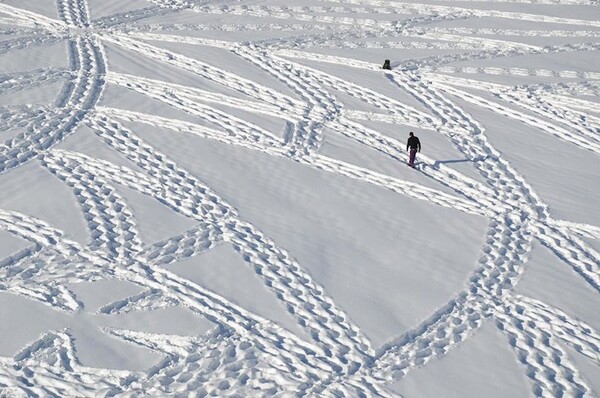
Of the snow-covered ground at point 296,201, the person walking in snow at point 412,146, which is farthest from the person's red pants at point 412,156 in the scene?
the snow-covered ground at point 296,201

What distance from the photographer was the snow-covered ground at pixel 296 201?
6992mm

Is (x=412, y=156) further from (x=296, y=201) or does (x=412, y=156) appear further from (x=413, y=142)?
(x=296, y=201)

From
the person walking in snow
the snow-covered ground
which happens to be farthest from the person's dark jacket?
the snow-covered ground

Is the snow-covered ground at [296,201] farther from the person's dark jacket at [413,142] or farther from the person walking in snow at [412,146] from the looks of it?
the person's dark jacket at [413,142]

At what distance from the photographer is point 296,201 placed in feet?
30.6

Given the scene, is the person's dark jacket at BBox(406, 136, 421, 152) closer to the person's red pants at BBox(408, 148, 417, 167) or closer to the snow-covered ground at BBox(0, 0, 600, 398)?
the person's red pants at BBox(408, 148, 417, 167)

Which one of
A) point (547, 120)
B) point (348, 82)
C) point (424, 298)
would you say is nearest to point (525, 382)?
point (424, 298)

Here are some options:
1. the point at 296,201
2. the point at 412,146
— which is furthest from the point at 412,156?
the point at 296,201

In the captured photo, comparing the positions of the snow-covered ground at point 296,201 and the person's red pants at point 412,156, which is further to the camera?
the person's red pants at point 412,156

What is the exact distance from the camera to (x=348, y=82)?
39.9 ft

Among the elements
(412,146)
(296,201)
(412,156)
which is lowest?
(296,201)

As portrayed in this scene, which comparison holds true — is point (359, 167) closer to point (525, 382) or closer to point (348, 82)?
point (348, 82)

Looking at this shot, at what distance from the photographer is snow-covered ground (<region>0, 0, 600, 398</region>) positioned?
22.9 ft

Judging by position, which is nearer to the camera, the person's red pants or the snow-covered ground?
the snow-covered ground
